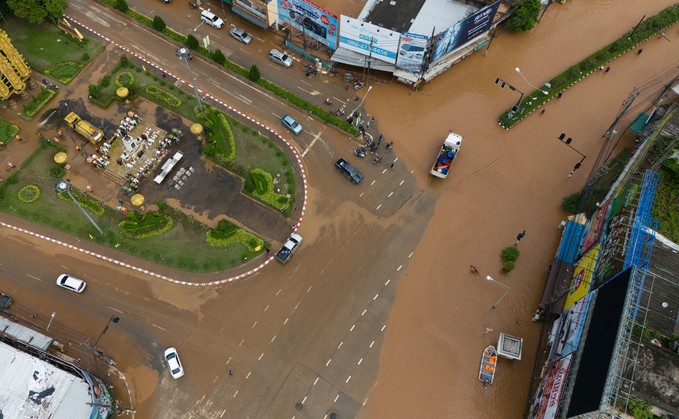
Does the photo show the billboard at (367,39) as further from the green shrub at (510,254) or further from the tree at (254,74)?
the green shrub at (510,254)

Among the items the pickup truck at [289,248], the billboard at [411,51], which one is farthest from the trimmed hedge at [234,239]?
the billboard at [411,51]

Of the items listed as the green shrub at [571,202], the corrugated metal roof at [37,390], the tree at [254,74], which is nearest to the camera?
the corrugated metal roof at [37,390]

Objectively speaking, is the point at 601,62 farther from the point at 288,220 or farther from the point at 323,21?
the point at 288,220

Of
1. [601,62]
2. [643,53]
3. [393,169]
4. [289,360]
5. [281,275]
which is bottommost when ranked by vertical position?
[289,360]

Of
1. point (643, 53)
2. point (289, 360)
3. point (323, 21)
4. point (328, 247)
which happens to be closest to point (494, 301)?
point (328, 247)

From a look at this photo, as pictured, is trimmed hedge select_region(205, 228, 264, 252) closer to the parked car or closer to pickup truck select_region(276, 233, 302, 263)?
pickup truck select_region(276, 233, 302, 263)

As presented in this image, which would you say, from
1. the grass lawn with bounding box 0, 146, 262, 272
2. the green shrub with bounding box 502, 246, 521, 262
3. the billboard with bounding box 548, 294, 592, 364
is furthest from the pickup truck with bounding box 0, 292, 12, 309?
the billboard with bounding box 548, 294, 592, 364
